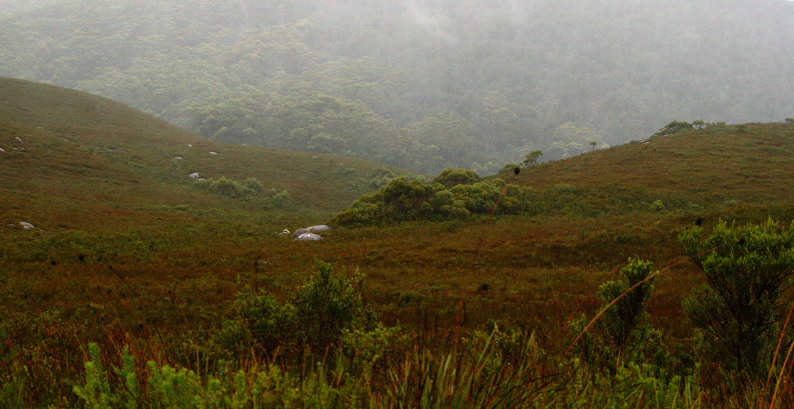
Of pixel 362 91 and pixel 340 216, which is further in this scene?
pixel 362 91

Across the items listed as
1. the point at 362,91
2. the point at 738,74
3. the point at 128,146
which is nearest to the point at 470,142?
the point at 362,91

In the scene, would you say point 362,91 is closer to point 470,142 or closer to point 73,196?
point 470,142

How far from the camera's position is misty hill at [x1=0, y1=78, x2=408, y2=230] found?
2603 cm

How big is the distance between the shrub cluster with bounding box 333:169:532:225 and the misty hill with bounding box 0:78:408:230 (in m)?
13.7

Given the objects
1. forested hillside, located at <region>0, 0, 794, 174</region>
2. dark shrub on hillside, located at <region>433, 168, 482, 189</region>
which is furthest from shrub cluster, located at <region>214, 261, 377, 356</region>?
forested hillside, located at <region>0, 0, 794, 174</region>

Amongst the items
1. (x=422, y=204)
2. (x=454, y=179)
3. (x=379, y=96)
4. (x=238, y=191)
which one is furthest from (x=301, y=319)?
(x=379, y=96)

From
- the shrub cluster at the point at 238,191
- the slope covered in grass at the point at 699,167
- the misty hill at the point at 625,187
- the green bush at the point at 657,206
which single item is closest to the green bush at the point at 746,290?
the misty hill at the point at 625,187

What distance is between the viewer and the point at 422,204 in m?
25.3

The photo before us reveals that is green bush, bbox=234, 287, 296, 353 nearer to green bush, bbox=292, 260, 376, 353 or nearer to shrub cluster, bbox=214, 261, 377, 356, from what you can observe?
shrub cluster, bbox=214, 261, 377, 356

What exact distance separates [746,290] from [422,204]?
20.8m

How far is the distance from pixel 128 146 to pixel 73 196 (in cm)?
2362

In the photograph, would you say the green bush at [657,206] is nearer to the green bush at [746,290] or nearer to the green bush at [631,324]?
the green bush at [746,290]

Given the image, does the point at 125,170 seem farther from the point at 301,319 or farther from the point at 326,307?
the point at 326,307

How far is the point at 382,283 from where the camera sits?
1242 centimetres
